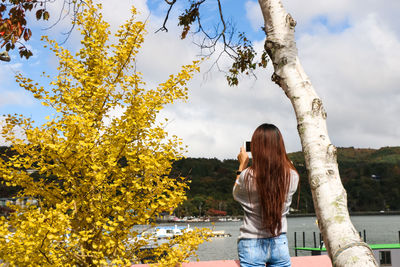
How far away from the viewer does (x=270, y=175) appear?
251 cm

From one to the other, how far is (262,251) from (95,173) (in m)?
3.05

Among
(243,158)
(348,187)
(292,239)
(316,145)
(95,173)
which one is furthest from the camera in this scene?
(348,187)

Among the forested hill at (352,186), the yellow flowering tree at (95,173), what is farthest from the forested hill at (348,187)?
the yellow flowering tree at (95,173)

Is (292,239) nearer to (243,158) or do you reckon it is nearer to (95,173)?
(95,173)

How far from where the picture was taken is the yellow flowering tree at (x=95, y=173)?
4832 millimetres

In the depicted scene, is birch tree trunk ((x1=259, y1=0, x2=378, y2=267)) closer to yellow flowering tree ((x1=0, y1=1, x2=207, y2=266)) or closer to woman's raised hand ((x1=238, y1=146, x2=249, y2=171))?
woman's raised hand ((x1=238, y1=146, x2=249, y2=171))

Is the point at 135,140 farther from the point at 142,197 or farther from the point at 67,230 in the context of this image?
the point at 67,230

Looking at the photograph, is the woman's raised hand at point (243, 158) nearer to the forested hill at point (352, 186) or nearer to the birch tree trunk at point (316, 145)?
the birch tree trunk at point (316, 145)

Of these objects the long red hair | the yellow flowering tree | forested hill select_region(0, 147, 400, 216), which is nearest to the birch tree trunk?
the long red hair

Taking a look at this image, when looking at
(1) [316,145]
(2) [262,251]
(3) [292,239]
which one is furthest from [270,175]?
(3) [292,239]

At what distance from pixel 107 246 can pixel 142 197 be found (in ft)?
2.63

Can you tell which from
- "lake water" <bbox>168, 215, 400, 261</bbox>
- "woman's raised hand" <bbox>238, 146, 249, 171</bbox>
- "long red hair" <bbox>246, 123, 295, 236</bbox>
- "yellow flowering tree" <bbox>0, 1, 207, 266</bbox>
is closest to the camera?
"long red hair" <bbox>246, 123, 295, 236</bbox>

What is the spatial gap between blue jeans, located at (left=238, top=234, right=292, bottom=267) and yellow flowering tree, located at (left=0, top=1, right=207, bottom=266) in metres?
2.50

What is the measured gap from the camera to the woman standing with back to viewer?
8.21 feet
